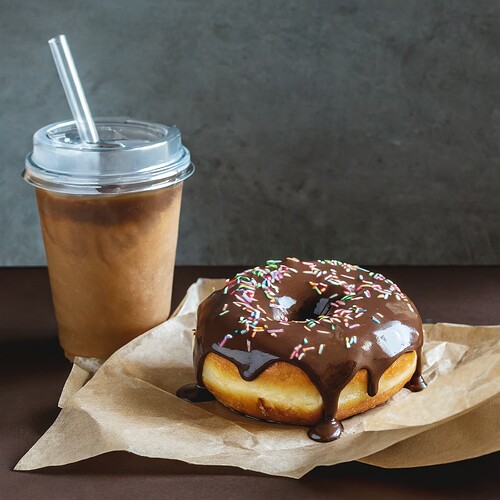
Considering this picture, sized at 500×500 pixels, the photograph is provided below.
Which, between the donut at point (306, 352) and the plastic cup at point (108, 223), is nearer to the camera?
the donut at point (306, 352)

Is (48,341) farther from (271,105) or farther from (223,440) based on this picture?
(271,105)

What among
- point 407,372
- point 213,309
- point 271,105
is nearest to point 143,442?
point 213,309

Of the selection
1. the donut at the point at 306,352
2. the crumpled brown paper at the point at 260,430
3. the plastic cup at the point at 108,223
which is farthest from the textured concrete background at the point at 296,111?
the crumpled brown paper at the point at 260,430

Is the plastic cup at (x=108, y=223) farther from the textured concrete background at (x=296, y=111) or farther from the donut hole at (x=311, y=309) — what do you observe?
the textured concrete background at (x=296, y=111)

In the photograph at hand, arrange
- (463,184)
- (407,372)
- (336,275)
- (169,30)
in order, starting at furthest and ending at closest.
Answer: (463,184) → (169,30) → (336,275) → (407,372)

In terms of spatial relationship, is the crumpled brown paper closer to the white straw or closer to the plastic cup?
the plastic cup

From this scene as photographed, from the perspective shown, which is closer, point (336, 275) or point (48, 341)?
point (336, 275)
